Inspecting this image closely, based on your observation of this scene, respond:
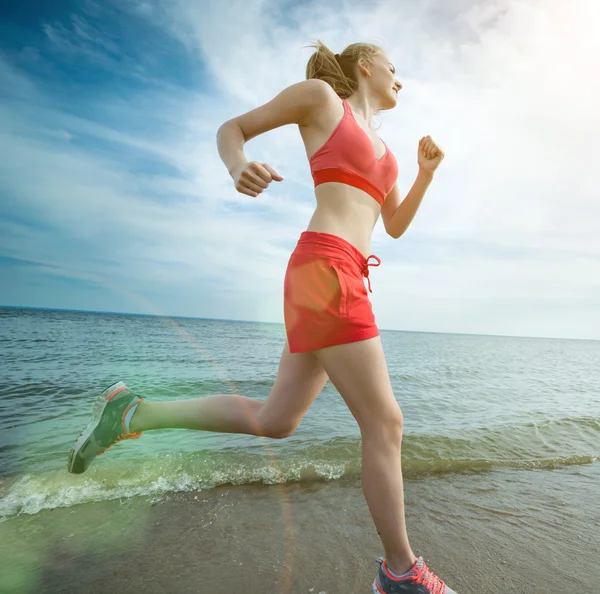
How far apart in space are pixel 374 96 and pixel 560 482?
3.77 metres

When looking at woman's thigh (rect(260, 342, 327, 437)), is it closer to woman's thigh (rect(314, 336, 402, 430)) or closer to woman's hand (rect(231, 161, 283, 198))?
woman's thigh (rect(314, 336, 402, 430))

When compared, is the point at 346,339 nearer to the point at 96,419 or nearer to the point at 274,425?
the point at 274,425

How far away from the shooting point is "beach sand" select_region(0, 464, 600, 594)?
194 centimetres

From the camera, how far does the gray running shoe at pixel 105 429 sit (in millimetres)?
1970

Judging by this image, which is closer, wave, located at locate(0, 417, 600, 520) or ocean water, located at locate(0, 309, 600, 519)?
wave, located at locate(0, 417, 600, 520)

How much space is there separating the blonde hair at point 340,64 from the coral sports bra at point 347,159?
40cm

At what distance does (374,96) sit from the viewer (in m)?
2.09

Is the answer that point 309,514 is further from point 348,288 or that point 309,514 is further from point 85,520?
point 348,288

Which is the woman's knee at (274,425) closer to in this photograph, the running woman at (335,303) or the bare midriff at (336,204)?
the running woman at (335,303)

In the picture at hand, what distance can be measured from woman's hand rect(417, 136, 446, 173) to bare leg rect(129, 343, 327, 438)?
1222 mm

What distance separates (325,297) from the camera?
4.87ft

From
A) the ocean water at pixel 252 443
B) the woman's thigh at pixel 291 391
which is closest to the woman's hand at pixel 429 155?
the woman's thigh at pixel 291 391

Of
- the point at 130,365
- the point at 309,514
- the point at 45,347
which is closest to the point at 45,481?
the point at 309,514

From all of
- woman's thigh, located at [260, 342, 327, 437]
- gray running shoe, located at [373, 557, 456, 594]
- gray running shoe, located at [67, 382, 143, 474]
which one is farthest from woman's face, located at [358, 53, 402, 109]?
gray running shoe, located at [373, 557, 456, 594]
